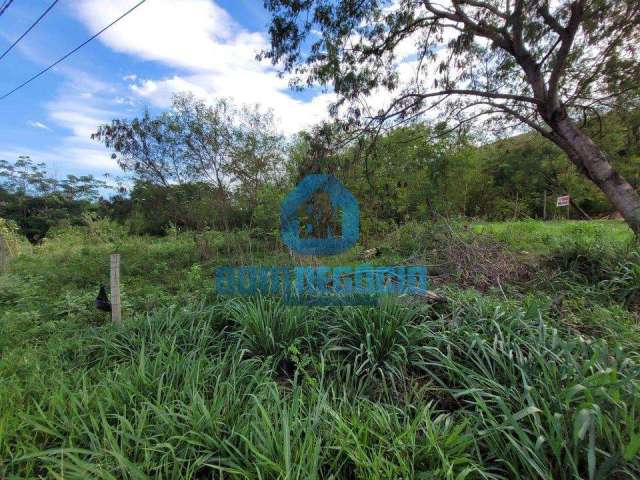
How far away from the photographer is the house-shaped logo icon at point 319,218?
3.83 meters

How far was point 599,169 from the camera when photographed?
12.1ft

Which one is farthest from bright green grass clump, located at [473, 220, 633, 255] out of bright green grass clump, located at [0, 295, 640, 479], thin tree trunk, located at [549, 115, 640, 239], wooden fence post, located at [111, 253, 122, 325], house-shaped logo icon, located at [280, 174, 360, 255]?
wooden fence post, located at [111, 253, 122, 325]

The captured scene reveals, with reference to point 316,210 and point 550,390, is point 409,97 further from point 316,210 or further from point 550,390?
point 550,390

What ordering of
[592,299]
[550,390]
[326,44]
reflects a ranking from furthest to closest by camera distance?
[326,44] < [592,299] < [550,390]

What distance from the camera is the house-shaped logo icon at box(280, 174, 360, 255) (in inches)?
151

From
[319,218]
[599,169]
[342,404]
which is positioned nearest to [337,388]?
[342,404]

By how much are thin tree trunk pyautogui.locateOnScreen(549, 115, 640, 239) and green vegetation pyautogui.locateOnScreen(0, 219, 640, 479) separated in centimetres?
98

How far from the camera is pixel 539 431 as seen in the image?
1.13 metres

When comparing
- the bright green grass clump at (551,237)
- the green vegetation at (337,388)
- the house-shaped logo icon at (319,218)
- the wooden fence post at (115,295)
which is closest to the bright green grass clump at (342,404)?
the green vegetation at (337,388)

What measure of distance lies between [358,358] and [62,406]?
160 centimetres

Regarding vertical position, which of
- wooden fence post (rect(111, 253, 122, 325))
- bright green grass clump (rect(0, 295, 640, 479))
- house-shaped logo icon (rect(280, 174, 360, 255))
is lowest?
bright green grass clump (rect(0, 295, 640, 479))

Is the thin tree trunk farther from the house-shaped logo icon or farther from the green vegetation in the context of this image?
the house-shaped logo icon

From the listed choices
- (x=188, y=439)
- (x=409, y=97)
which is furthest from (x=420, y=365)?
(x=409, y=97)

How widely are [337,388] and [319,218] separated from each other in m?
2.92
